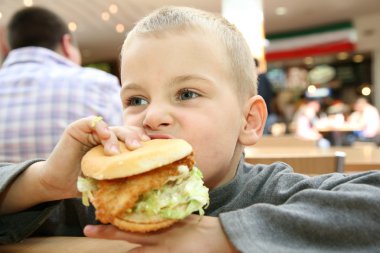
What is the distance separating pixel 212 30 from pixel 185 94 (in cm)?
22

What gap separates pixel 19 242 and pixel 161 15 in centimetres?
70

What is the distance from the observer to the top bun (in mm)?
643

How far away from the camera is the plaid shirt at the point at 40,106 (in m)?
2.28

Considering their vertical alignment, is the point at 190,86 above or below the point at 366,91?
above

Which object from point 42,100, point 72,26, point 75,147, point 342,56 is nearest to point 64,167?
point 75,147

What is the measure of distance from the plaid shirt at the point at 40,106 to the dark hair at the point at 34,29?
0.34 metres

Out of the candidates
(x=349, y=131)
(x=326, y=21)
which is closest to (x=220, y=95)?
(x=349, y=131)

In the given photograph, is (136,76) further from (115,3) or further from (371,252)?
(115,3)

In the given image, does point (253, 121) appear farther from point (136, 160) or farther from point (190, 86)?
point (136, 160)

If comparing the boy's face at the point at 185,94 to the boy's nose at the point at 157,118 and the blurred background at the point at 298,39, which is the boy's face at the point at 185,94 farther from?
the blurred background at the point at 298,39

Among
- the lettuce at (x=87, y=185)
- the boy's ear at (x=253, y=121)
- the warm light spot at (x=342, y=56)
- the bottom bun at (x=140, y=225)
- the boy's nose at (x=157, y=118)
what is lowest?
the bottom bun at (x=140, y=225)

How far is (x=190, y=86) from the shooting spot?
917 mm

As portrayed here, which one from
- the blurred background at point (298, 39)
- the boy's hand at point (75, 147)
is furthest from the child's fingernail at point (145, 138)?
the blurred background at point (298, 39)

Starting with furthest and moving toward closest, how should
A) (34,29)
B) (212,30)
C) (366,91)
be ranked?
(366,91) → (34,29) → (212,30)
